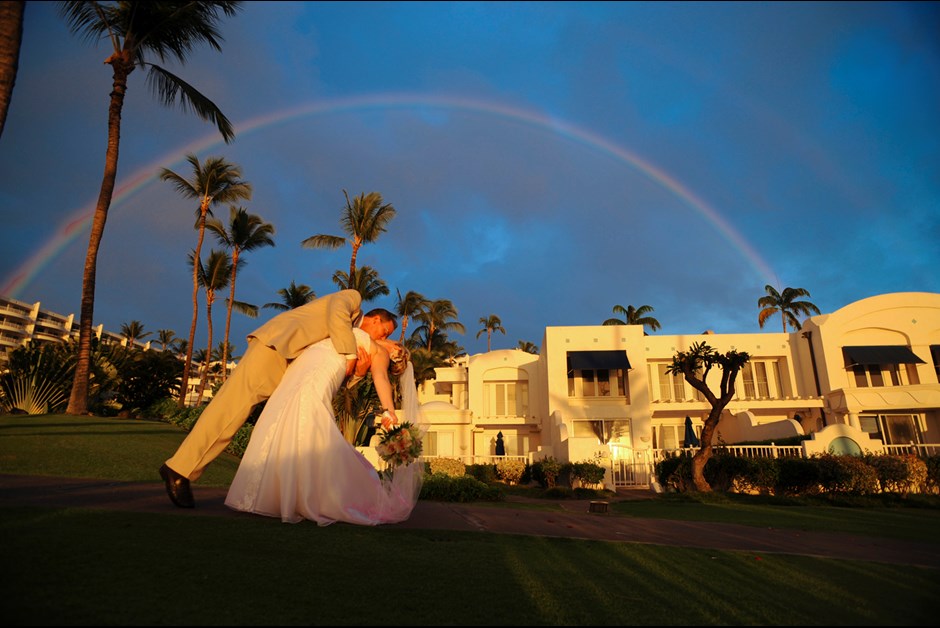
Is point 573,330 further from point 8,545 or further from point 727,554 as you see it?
point 8,545

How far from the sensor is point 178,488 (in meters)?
4.12

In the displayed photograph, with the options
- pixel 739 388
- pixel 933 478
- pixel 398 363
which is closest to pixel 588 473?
pixel 933 478

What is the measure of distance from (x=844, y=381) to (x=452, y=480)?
22345mm

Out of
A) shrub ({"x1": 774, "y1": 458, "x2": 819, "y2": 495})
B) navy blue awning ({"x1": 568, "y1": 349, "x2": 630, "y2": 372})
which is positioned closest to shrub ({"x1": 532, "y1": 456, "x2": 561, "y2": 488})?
shrub ({"x1": 774, "y1": 458, "x2": 819, "y2": 495})

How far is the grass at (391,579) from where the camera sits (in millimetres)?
2059

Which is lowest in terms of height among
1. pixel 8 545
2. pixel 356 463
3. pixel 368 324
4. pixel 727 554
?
pixel 727 554

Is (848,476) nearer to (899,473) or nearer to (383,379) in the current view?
(899,473)

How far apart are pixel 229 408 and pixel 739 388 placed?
27.7 meters

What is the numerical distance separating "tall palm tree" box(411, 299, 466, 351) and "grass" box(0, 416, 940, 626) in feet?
129

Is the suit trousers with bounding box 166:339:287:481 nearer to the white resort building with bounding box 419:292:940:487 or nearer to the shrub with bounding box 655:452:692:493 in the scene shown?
the shrub with bounding box 655:452:692:493

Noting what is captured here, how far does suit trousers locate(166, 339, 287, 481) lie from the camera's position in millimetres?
4195

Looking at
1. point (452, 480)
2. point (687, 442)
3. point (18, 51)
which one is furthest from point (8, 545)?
point (687, 442)

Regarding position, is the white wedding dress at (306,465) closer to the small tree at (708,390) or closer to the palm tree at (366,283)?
the small tree at (708,390)

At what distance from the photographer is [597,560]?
3480 mm
